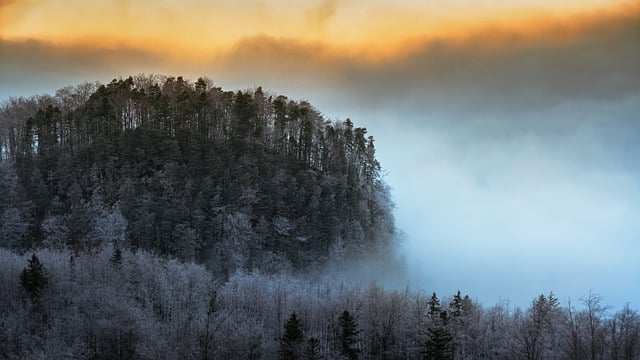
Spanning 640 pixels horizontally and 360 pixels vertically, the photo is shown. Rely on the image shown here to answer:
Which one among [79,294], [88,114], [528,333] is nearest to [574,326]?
[528,333]

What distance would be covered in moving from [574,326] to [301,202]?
55.5 metres

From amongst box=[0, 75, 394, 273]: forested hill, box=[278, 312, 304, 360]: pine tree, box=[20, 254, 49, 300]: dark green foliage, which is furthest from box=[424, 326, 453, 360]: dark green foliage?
box=[20, 254, 49, 300]: dark green foliage

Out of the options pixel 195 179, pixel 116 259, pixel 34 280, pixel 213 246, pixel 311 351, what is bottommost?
pixel 311 351

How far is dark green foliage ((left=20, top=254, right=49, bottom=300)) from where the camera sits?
84688 millimetres

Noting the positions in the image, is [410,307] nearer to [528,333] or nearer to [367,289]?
[367,289]

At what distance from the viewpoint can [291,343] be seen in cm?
7912

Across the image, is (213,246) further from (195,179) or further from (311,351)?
(311,351)

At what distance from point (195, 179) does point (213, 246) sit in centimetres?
1416

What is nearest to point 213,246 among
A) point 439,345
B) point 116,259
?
point 116,259

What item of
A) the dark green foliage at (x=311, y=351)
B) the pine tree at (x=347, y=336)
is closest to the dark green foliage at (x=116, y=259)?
Result: the dark green foliage at (x=311, y=351)

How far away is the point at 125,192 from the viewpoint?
113562mm

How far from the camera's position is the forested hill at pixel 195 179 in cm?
11138

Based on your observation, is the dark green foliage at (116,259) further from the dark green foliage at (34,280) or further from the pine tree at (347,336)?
the pine tree at (347,336)

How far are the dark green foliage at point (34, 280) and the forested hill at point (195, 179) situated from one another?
78.2 ft
